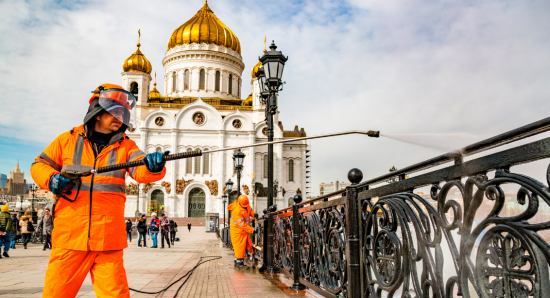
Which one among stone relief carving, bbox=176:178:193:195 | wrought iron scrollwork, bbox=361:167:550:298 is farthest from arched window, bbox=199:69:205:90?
wrought iron scrollwork, bbox=361:167:550:298

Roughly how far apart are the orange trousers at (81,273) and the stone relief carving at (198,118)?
40.6 metres

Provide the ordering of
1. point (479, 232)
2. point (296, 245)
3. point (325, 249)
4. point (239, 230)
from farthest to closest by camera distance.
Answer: point (239, 230) → point (296, 245) → point (325, 249) → point (479, 232)

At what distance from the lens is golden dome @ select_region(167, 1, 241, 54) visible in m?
46.8

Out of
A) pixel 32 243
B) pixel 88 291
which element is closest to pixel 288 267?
pixel 88 291

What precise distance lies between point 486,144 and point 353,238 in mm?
1707

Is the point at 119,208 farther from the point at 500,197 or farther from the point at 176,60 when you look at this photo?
the point at 176,60

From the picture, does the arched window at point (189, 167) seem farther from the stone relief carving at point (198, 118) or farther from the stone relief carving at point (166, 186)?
the stone relief carving at point (198, 118)

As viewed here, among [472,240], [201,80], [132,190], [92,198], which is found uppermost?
[201,80]

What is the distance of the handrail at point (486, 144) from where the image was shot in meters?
1.59

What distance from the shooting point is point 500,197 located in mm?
1707

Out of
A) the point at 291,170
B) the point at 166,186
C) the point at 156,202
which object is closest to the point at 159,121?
the point at 166,186

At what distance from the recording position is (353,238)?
11.0 ft

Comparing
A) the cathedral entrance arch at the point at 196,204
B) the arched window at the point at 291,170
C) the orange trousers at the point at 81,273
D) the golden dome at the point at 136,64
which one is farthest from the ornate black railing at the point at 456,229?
the golden dome at the point at 136,64

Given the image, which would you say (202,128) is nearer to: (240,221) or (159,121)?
(159,121)
